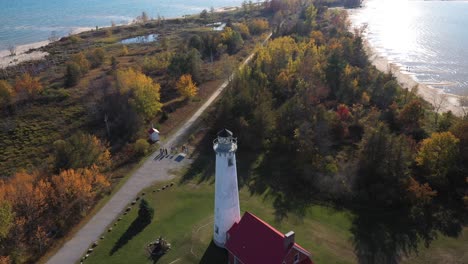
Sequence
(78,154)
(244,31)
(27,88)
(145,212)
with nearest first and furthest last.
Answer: (145,212)
(78,154)
(27,88)
(244,31)

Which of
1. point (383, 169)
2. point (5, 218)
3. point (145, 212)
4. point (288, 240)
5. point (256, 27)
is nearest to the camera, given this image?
point (288, 240)

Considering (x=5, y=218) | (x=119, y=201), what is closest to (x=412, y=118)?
(x=119, y=201)

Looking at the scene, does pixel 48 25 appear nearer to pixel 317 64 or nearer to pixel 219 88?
pixel 219 88

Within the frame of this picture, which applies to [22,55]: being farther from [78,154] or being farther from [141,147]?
[78,154]

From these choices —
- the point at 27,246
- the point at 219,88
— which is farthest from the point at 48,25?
the point at 27,246

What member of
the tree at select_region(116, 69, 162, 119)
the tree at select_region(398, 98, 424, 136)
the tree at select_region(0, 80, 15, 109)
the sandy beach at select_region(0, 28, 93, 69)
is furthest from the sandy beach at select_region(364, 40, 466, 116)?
the sandy beach at select_region(0, 28, 93, 69)

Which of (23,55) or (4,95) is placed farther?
(23,55)

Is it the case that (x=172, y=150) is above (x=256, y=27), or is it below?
below

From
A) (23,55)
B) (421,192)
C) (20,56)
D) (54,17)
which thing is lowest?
(421,192)
